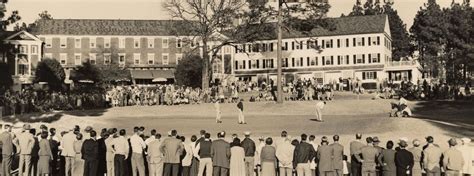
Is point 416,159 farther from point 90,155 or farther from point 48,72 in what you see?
point 48,72

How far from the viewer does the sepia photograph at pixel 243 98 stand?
66.8ft

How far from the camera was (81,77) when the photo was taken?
92125 millimetres

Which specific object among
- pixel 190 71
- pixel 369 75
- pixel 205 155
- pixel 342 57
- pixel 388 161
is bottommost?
pixel 388 161

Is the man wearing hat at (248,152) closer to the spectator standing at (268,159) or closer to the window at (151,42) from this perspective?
the spectator standing at (268,159)

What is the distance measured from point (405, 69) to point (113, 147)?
80.4 meters

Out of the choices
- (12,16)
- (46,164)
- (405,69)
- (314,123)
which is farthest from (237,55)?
(46,164)

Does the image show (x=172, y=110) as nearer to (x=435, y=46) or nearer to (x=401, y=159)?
(x=401, y=159)

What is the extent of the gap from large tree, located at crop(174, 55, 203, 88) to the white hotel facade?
8.82 meters

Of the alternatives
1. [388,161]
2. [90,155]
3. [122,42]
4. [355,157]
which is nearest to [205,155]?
[90,155]

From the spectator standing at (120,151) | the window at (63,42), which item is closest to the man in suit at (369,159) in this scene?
the spectator standing at (120,151)

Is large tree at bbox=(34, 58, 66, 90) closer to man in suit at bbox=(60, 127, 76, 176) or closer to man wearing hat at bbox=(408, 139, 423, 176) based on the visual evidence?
man in suit at bbox=(60, 127, 76, 176)

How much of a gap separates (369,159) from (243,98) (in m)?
44.0

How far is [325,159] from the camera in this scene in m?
19.6

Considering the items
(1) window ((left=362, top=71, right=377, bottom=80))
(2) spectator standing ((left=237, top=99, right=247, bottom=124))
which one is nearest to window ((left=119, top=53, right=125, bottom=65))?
(1) window ((left=362, top=71, right=377, bottom=80))
